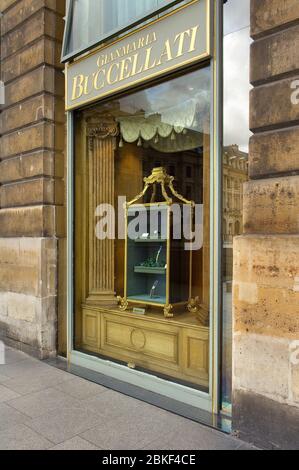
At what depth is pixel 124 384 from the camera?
5.42 metres

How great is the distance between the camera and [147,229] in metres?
5.96

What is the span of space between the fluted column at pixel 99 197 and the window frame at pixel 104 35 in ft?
3.33

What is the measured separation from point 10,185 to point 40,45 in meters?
2.41

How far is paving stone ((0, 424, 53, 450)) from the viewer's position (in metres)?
3.75

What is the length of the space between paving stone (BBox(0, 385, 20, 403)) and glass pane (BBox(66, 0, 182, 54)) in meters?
4.81

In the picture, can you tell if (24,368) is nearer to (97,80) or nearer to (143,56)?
(97,80)

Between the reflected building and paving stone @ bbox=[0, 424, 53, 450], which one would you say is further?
the reflected building

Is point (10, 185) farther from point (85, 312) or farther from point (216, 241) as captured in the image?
point (216, 241)

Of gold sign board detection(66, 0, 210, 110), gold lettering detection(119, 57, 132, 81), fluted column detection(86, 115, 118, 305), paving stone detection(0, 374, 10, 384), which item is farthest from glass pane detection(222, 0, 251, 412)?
paving stone detection(0, 374, 10, 384)

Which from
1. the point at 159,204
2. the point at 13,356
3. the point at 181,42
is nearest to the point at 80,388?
the point at 13,356

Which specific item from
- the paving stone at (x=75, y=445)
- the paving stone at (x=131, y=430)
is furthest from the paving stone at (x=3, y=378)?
the paving stone at (x=75, y=445)

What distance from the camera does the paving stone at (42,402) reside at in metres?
4.55

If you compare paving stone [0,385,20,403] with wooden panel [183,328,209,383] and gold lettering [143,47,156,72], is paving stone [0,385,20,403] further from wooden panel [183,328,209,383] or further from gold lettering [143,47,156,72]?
gold lettering [143,47,156,72]
